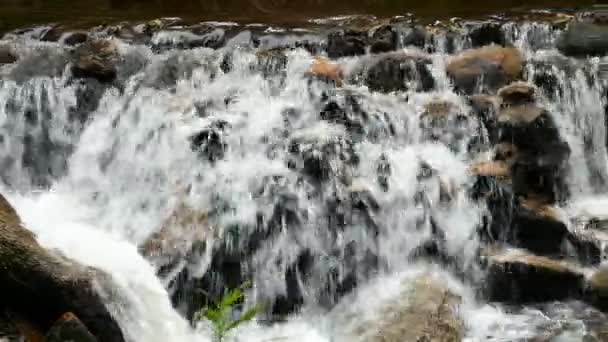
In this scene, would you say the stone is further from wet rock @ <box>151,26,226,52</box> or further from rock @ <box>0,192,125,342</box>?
rock @ <box>0,192,125,342</box>

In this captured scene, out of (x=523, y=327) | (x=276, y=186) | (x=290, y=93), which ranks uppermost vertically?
(x=290, y=93)

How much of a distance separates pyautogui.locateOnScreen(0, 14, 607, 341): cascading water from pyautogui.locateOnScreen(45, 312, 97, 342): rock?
0.48 metres

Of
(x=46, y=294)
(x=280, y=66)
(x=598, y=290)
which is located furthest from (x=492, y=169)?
(x=46, y=294)

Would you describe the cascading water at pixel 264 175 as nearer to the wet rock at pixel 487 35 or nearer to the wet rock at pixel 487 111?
the wet rock at pixel 487 111

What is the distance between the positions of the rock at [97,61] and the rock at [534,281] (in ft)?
17.7

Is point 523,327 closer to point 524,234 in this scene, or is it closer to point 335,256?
point 524,234

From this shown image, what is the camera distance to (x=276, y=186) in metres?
6.64

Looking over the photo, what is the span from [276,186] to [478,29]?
4.22 m

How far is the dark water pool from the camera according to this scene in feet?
36.6

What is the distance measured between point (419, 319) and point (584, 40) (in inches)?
198

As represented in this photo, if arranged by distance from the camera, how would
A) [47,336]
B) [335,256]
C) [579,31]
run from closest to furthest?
[47,336]
[335,256]
[579,31]

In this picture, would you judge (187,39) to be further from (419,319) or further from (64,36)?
(419,319)

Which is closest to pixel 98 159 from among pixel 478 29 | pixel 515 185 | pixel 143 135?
pixel 143 135

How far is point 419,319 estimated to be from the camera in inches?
207
